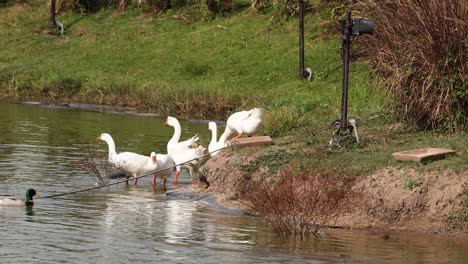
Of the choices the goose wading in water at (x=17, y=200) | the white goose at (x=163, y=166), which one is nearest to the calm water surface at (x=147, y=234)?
the goose wading in water at (x=17, y=200)

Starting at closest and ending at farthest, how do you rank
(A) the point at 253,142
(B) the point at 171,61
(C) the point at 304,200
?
1. (C) the point at 304,200
2. (A) the point at 253,142
3. (B) the point at 171,61

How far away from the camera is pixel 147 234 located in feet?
53.4

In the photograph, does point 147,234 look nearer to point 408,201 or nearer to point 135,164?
point 408,201

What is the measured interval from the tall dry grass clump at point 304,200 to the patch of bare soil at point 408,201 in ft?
0.58

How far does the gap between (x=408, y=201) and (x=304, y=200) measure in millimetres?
1389

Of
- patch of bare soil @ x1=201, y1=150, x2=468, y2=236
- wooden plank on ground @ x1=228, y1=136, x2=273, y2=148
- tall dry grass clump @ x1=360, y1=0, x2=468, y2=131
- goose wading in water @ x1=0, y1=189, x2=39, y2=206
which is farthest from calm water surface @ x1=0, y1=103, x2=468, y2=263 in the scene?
tall dry grass clump @ x1=360, y1=0, x2=468, y2=131

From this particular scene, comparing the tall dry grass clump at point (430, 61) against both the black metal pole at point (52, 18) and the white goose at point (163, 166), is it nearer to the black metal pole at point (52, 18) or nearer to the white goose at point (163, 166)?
the white goose at point (163, 166)

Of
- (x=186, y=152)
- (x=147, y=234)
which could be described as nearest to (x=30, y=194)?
(x=147, y=234)

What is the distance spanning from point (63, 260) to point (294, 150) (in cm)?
600

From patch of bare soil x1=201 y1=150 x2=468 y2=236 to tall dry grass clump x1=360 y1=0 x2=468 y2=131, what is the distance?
260 centimetres

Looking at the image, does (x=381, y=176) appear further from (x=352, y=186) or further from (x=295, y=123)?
(x=295, y=123)

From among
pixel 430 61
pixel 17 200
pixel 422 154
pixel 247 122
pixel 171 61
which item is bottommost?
pixel 17 200

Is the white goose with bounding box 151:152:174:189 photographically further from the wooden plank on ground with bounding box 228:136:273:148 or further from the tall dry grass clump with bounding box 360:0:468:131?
the tall dry grass clump with bounding box 360:0:468:131

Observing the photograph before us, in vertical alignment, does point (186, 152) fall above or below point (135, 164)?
above
